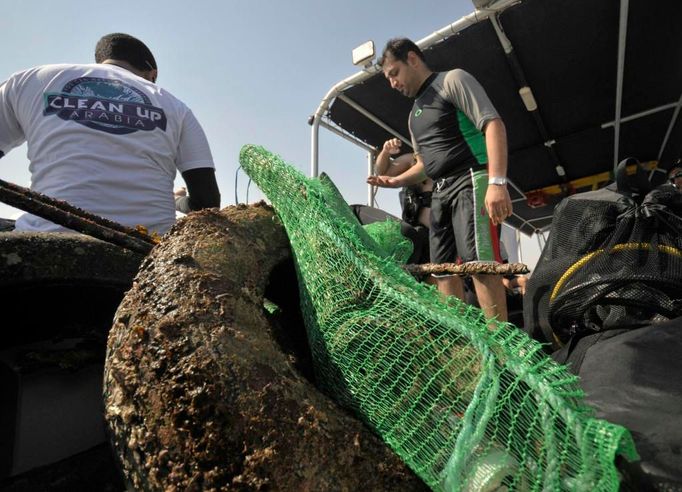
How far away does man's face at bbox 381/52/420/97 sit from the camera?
8.23 feet

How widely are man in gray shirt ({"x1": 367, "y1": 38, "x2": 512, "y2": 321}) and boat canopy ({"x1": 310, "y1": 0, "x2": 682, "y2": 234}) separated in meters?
1.32

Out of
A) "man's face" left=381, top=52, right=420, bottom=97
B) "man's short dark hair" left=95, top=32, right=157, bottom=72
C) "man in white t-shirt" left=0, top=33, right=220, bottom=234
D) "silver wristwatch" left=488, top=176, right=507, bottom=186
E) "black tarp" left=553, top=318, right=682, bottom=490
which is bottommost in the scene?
"black tarp" left=553, top=318, right=682, bottom=490

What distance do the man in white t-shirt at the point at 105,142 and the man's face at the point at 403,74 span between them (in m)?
1.29

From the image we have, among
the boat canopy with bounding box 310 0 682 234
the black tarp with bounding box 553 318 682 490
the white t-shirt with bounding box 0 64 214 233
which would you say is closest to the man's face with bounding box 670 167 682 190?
the boat canopy with bounding box 310 0 682 234

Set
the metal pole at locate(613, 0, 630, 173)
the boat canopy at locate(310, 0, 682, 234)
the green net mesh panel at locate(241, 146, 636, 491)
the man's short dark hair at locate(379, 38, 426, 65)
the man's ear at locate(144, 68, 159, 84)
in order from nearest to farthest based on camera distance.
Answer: the green net mesh panel at locate(241, 146, 636, 491) → the man's ear at locate(144, 68, 159, 84) → the man's short dark hair at locate(379, 38, 426, 65) → the metal pole at locate(613, 0, 630, 173) → the boat canopy at locate(310, 0, 682, 234)

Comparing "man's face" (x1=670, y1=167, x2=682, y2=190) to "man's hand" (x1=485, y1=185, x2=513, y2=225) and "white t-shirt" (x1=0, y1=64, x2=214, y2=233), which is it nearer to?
"man's hand" (x1=485, y1=185, x2=513, y2=225)

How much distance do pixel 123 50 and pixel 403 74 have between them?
154 centimetres

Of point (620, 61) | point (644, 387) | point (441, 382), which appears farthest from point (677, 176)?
point (441, 382)

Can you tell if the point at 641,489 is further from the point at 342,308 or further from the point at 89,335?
the point at 89,335

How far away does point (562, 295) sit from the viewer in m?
1.05

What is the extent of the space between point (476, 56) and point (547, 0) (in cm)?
71

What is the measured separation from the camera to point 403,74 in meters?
2.53

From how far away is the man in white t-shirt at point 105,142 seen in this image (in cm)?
154

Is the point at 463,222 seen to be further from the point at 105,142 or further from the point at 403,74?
the point at 105,142
